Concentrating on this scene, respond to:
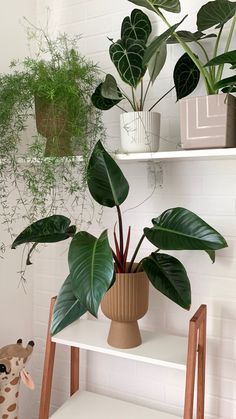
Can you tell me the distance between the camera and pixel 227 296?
148 cm

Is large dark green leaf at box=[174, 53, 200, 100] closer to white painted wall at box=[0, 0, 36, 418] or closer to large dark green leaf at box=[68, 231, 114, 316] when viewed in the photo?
large dark green leaf at box=[68, 231, 114, 316]

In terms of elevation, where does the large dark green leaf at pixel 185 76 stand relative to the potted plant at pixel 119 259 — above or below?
above

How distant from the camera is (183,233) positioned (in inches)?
46.3

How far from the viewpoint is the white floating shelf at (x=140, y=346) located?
1312mm

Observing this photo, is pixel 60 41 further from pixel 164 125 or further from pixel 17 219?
pixel 17 219

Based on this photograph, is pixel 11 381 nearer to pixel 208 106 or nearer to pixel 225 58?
pixel 208 106

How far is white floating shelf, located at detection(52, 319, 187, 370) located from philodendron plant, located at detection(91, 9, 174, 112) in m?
0.88

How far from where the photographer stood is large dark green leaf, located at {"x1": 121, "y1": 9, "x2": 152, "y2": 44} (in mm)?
1405

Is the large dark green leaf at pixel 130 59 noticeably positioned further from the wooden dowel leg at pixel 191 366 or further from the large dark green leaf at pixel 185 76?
the wooden dowel leg at pixel 191 366

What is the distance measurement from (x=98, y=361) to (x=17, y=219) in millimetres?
750

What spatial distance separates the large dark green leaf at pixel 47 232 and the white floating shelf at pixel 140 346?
0.43 meters

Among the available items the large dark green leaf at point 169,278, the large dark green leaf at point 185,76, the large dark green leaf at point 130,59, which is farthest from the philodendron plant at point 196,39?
the large dark green leaf at point 169,278

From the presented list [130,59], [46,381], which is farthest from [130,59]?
[46,381]

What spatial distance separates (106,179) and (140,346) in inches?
24.7
